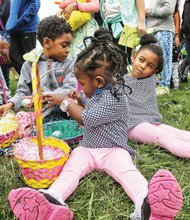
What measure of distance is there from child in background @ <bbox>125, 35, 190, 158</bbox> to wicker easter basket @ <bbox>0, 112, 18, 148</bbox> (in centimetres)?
86

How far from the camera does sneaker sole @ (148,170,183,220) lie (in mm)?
1568

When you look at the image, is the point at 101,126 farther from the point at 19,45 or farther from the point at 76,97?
the point at 19,45

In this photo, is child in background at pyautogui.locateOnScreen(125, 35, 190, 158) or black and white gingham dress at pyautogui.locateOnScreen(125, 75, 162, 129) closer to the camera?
child in background at pyautogui.locateOnScreen(125, 35, 190, 158)

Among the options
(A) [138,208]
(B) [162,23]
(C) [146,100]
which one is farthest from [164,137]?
(B) [162,23]

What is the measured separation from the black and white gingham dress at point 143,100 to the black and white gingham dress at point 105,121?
0.66m

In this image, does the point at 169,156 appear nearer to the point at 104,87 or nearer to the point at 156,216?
the point at 104,87

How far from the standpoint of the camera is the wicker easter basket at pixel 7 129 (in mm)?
2594

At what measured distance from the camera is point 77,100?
2.43 m

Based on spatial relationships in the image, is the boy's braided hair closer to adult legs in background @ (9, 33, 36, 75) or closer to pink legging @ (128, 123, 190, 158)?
pink legging @ (128, 123, 190, 158)

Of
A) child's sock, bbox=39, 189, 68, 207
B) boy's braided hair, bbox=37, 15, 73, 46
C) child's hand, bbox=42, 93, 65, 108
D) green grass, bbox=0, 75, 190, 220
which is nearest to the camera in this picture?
child's sock, bbox=39, 189, 68, 207

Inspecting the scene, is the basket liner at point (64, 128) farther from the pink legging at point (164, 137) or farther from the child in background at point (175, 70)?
the child in background at point (175, 70)

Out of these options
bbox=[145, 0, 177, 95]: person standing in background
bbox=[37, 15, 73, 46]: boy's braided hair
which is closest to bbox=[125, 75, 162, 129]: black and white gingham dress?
bbox=[37, 15, 73, 46]: boy's braided hair

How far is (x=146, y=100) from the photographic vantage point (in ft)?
9.93

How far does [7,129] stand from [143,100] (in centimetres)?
109
